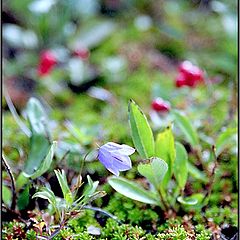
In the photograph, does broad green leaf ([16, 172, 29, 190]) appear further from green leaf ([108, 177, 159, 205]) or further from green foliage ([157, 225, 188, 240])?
green foliage ([157, 225, 188, 240])

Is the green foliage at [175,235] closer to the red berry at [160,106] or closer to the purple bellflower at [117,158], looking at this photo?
the purple bellflower at [117,158]

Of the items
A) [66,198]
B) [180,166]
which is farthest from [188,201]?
[66,198]

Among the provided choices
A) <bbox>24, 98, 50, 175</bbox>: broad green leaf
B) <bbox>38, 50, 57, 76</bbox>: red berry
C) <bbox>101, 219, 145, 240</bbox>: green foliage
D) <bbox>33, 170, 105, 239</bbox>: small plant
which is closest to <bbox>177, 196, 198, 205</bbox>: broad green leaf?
<bbox>101, 219, 145, 240</bbox>: green foliage

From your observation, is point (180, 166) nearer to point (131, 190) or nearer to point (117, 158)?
point (131, 190)

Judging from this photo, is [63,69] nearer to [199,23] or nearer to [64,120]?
[64,120]

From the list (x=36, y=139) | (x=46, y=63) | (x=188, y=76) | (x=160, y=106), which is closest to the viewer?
(x=36, y=139)
